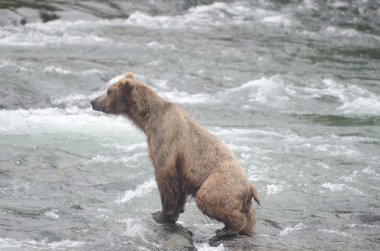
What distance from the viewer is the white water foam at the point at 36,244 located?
593 centimetres

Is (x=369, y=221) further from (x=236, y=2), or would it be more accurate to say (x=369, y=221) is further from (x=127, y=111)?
(x=236, y=2)

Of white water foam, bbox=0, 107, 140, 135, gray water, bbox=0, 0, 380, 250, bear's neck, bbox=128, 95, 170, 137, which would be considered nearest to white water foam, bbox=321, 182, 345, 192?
gray water, bbox=0, 0, 380, 250

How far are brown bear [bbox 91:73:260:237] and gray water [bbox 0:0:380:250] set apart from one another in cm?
27

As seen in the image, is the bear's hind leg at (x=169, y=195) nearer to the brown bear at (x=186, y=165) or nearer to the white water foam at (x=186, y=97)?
the brown bear at (x=186, y=165)

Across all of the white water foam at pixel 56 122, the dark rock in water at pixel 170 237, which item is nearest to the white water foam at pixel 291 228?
the dark rock in water at pixel 170 237

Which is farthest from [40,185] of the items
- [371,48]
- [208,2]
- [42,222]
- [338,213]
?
[208,2]

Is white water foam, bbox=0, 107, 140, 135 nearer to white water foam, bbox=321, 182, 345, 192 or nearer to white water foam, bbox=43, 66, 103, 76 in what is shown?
white water foam, bbox=43, 66, 103, 76

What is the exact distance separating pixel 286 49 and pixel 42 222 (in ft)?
38.0

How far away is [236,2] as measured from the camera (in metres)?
22.3

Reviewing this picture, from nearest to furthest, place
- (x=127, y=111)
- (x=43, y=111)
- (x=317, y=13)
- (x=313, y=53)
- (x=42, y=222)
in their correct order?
(x=42, y=222) → (x=127, y=111) → (x=43, y=111) → (x=313, y=53) → (x=317, y=13)

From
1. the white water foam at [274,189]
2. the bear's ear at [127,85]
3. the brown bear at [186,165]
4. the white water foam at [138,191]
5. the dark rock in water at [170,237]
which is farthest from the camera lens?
the white water foam at [274,189]

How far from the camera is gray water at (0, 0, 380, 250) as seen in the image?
682 cm

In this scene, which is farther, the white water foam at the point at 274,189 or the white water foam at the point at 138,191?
the white water foam at the point at 274,189

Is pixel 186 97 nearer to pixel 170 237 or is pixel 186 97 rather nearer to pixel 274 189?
pixel 274 189
